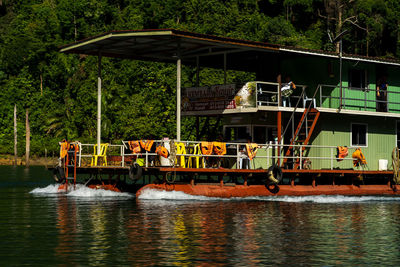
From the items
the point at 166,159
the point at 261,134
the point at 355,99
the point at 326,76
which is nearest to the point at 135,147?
the point at 166,159

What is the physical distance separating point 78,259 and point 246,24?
231 feet

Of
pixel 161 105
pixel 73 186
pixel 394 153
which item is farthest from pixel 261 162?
pixel 161 105

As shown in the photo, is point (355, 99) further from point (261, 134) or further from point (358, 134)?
point (261, 134)

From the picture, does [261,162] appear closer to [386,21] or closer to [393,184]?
[393,184]

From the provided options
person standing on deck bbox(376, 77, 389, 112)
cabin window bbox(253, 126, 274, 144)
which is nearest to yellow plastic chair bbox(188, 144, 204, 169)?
cabin window bbox(253, 126, 274, 144)

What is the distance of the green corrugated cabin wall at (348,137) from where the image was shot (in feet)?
111

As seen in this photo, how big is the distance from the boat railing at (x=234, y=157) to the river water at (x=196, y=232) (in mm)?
1614

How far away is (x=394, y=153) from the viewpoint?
3444 centimetres

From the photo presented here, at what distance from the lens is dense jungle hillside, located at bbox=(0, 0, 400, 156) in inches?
2857

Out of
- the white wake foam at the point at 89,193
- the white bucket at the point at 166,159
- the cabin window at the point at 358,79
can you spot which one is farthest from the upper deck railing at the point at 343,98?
the white wake foam at the point at 89,193

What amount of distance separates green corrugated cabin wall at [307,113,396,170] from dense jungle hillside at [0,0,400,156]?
32911 millimetres

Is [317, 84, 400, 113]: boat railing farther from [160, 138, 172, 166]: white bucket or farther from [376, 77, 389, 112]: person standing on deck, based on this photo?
[160, 138, 172, 166]: white bucket

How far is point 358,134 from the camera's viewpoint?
35.7 meters

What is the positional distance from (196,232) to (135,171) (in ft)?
30.9
